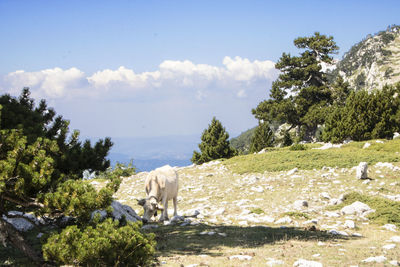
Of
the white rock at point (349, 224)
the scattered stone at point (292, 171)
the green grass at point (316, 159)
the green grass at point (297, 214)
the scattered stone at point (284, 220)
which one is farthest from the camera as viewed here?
the green grass at point (316, 159)

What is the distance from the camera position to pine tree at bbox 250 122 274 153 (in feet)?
182

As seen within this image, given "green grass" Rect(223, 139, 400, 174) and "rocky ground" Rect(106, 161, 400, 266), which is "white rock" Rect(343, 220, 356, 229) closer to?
"rocky ground" Rect(106, 161, 400, 266)

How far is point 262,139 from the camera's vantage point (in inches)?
2181

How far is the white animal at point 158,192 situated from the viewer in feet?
45.2

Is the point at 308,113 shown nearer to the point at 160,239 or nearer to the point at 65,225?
the point at 160,239

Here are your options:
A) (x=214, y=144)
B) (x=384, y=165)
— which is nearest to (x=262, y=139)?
(x=214, y=144)

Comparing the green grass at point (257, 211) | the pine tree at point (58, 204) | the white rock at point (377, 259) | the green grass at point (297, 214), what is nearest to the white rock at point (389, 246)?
the white rock at point (377, 259)

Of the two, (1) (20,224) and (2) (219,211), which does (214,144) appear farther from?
(1) (20,224)

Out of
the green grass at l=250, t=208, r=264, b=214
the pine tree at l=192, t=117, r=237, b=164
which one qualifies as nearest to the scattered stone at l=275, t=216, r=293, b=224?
the green grass at l=250, t=208, r=264, b=214

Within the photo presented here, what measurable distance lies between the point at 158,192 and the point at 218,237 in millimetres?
4090

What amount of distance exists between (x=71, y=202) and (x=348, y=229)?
10.1 m

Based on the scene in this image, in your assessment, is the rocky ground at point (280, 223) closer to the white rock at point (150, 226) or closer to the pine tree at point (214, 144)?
the white rock at point (150, 226)

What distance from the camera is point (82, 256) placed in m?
6.30

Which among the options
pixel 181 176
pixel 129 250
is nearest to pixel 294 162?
pixel 181 176
